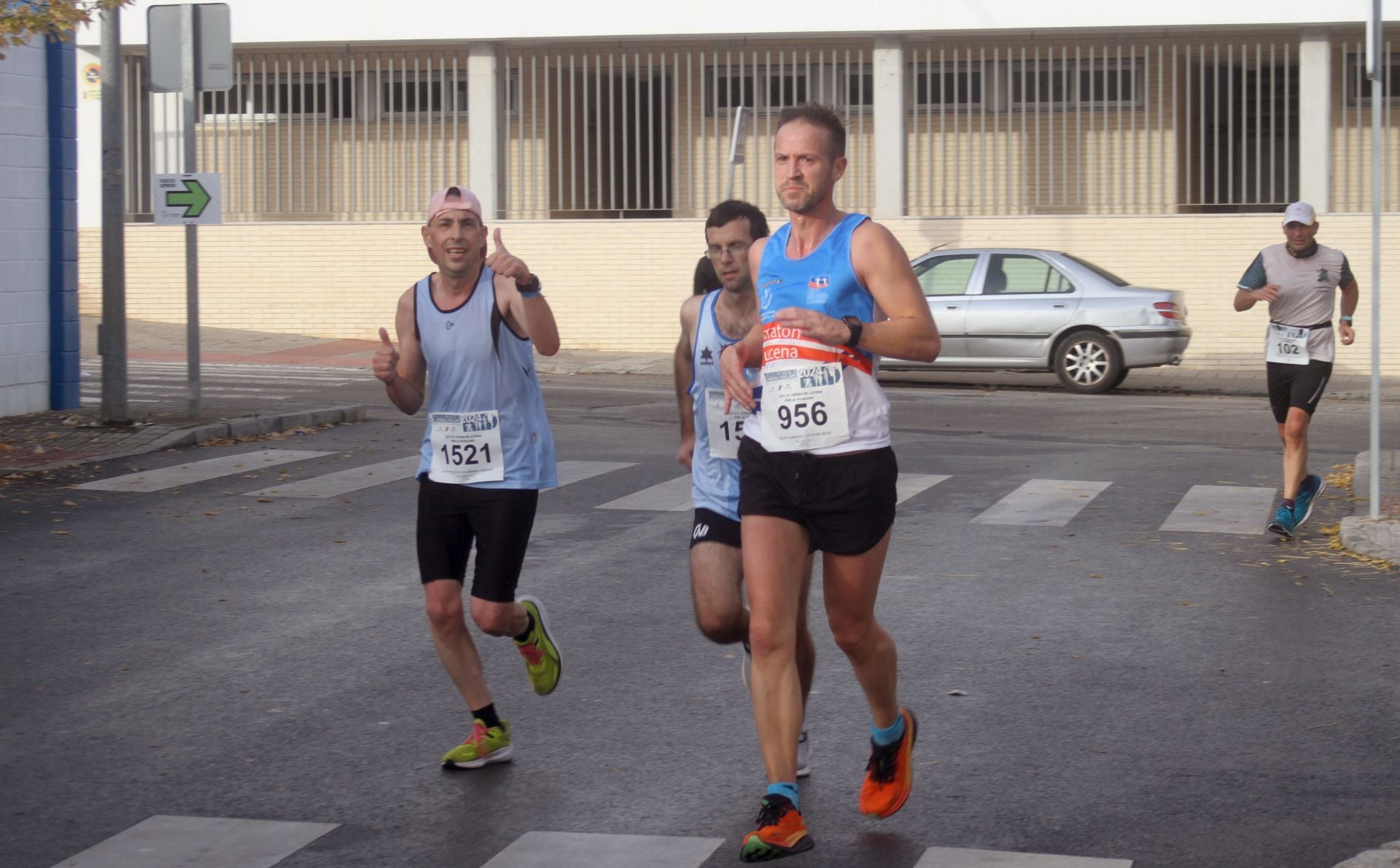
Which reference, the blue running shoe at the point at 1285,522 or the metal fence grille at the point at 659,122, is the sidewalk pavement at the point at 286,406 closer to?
the blue running shoe at the point at 1285,522

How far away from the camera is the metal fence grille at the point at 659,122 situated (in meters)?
27.2

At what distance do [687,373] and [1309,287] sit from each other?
549 centimetres

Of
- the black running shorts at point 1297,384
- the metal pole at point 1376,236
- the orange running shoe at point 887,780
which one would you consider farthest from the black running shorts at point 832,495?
the black running shorts at point 1297,384

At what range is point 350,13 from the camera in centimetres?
2712

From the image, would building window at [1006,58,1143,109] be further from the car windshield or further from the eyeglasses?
the eyeglasses

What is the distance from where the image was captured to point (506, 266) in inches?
217

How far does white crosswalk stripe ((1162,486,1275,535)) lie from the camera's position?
10.5 m

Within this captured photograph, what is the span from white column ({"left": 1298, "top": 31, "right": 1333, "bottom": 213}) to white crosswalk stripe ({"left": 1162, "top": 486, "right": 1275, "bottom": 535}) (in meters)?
14.9

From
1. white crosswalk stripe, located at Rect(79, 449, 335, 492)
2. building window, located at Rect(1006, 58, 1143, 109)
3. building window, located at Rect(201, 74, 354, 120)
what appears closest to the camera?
white crosswalk stripe, located at Rect(79, 449, 335, 492)

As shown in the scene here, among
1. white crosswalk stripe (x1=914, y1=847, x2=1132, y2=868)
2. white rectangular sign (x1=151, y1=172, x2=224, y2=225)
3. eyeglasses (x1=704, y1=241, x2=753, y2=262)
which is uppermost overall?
white rectangular sign (x1=151, y1=172, x2=224, y2=225)

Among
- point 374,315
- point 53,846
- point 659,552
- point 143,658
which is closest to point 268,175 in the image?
point 374,315

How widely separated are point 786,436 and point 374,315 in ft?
77.8

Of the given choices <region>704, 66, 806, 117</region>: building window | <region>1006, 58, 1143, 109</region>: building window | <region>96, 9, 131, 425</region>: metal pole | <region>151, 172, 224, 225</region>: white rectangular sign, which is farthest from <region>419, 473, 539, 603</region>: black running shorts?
<region>704, 66, 806, 117</region>: building window

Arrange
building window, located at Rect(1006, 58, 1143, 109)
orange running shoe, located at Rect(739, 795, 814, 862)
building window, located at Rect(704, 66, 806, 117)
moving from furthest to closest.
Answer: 1. building window, located at Rect(704, 66, 806, 117)
2. building window, located at Rect(1006, 58, 1143, 109)
3. orange running shoe, located at Rect(739, 795, 814, 862)
